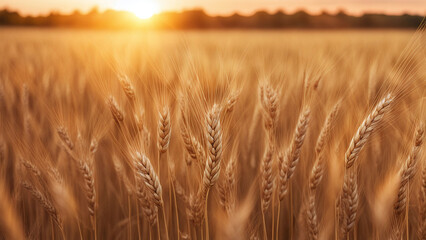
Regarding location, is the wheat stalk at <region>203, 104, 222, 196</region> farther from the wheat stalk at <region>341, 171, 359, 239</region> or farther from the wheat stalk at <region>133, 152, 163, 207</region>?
the wheat stalk at <region>341, 171, 359, 239</region>

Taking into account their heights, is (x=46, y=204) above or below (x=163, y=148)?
below

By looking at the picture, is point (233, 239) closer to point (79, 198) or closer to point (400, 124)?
point (79, 198)

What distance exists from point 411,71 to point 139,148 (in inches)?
32.2

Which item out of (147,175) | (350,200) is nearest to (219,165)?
(147,175)

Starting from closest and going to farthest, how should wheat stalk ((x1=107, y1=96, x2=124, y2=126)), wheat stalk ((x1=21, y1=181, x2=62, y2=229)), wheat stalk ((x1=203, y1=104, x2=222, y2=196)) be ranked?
wheat stalk ((x1=203, y1=104, x2=222, y2=196)), wheat stalk ((x1=21, y1=181, x2=62, y2=229)), wheat stalk ((x1=107, y1=96, x2=124, y2=126))

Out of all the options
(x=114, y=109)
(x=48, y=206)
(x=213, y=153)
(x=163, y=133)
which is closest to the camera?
(x=213, y=153)

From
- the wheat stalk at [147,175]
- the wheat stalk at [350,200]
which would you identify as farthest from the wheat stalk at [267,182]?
the wheat stalk at [147,175]

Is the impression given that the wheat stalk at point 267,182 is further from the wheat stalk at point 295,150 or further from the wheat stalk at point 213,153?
the wheat stalk at point 213,153

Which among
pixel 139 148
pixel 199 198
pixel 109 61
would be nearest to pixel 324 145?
pixel 199 198

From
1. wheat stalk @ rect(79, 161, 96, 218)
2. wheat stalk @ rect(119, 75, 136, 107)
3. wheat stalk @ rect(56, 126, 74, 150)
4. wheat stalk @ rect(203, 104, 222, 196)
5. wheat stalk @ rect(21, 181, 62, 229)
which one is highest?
wheat stalk @ rect(119, 75, 136, 107)

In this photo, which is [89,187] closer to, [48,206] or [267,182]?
[48,206]

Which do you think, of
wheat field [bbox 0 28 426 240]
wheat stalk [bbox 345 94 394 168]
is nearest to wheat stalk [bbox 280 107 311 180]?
wheat field [bbox 0 28 426 240]

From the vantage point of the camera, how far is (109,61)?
1.28 metres

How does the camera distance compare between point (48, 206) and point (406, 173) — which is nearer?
point (406, 173)
